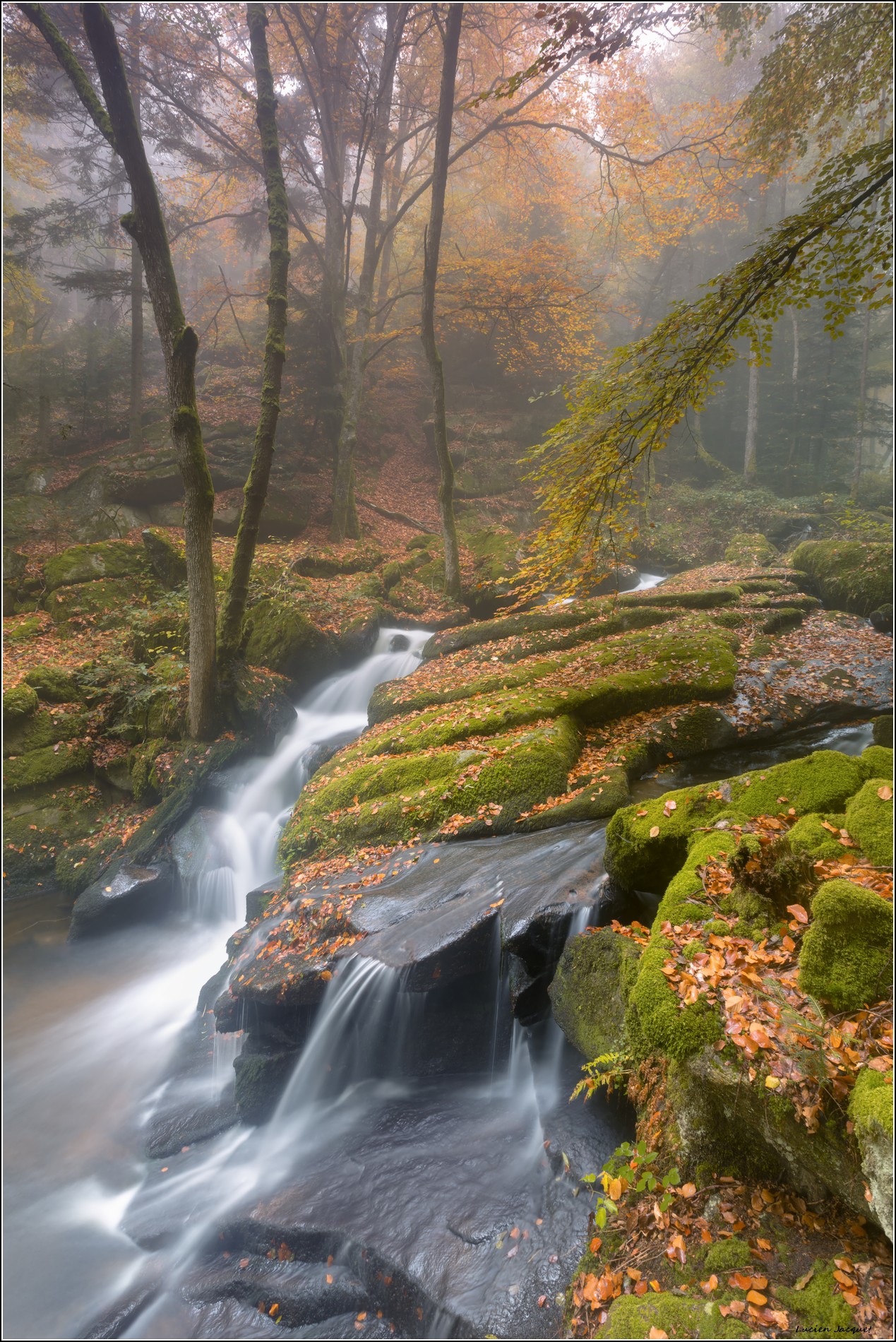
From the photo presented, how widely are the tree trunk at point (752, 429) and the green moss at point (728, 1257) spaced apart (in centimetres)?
2030

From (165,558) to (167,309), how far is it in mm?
5091

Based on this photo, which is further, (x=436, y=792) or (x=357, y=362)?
(x=357, y=362)

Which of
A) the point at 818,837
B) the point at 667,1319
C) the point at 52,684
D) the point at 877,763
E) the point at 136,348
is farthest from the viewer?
the point at 136,348

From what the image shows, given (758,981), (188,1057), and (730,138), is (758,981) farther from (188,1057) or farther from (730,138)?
(730,138)

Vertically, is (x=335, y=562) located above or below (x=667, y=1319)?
above

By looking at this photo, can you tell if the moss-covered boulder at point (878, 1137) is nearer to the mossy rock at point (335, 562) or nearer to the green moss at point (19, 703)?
the green moss at point (19, 703)

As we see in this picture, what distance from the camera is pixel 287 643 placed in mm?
10648

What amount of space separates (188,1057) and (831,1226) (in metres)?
6.19

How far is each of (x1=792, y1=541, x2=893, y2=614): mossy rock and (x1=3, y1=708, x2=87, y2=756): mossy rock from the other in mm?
12845

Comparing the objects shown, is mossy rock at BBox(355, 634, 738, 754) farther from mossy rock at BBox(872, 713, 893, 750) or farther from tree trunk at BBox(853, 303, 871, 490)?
tree trunk at BBox(853, 303, 871, 490)

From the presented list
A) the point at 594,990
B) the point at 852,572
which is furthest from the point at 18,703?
the point at 852,572

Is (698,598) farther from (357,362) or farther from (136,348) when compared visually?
(136,348)

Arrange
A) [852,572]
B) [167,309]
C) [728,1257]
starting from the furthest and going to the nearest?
[852,572], [167,309], [728,1257]

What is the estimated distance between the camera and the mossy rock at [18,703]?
345 inches
